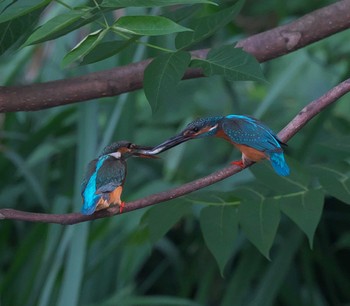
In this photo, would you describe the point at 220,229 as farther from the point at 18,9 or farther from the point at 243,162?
the point at 18,9

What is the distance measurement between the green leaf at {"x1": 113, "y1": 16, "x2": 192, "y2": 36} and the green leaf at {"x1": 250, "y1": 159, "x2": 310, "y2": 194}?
0.42 metres

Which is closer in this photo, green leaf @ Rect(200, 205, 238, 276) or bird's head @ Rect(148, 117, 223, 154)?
bird's head @ Rect(148, 117, 223, 154)

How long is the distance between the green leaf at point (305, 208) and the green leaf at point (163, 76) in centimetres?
33

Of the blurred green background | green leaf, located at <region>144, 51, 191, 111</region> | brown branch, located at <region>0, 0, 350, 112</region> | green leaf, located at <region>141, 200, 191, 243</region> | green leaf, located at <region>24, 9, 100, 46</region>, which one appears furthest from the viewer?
the blurred green background

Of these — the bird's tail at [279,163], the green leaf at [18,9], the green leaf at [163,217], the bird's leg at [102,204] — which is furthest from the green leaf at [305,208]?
the green leaf at [18,9]

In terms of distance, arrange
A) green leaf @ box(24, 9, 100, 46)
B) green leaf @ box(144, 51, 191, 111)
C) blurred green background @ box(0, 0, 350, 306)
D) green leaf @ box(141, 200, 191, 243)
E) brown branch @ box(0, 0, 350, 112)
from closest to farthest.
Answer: green leaf @ box(24, 9, 100, 46), green leaf @ box(144, 51, 191, 111), brown branch @ box(0, 0, 350, 112), green leaf @ box(141, 200, 191, 243), blurred green background @ box(0, 0, 350, 306)

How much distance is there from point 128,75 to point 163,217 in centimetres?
22

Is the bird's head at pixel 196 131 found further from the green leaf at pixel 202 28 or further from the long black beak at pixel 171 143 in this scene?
the green leaf at pixel 202 28

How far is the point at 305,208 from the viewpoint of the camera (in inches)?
45.1

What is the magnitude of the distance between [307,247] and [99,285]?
1.60ft

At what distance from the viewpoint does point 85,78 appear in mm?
1062

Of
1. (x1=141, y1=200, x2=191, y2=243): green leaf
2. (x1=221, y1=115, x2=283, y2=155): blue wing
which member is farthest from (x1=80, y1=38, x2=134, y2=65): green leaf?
(x1=141, y1=200, x2=191, y2=243): green leaf

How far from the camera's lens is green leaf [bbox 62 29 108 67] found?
30.3 inches

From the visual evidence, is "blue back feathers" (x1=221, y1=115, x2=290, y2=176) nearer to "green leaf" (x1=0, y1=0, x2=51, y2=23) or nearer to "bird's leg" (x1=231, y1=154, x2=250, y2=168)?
"bird's leg" (x1=231, y1=154, x2=250, y2=168)
